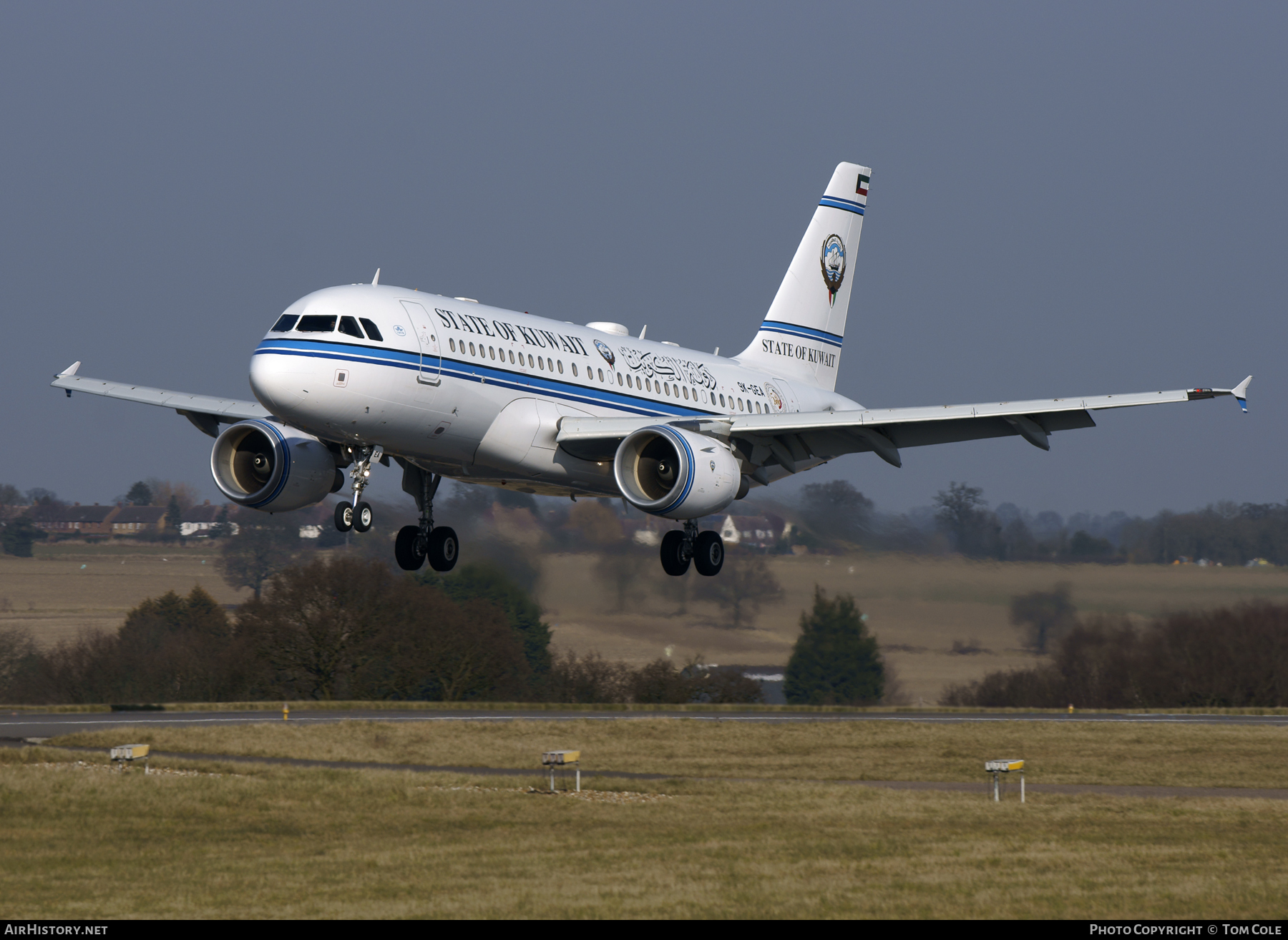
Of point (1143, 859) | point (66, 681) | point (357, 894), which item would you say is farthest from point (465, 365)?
point (66, 681)

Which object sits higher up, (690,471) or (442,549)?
→ (690,471)

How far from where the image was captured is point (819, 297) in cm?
4653

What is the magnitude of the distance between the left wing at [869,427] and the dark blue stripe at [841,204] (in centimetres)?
1321

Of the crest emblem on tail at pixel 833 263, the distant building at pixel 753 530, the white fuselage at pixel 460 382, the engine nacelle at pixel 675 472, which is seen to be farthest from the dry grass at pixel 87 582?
the engine nacelle at pixel 675 472

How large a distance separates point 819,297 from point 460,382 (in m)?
18.9

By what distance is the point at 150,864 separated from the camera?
96.2 feet

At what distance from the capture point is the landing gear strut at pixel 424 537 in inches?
1405

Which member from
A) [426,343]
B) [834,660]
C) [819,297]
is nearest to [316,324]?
[426,343]

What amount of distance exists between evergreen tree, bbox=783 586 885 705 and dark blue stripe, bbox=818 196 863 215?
42.7ft

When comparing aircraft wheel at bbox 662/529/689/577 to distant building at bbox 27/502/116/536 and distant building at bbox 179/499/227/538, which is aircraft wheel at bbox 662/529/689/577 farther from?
distant building at bbox 27/502/116/536

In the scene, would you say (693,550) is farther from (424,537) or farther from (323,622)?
(323,622)

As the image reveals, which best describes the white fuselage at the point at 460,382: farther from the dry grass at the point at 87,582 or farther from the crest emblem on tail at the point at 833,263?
the dry grass at the point at 87,582

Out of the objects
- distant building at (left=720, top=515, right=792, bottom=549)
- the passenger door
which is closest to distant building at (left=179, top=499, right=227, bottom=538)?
distant building at (left=720, top=515, right=792, bottom=549)

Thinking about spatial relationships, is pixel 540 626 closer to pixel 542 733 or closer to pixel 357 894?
pixel 542 733
